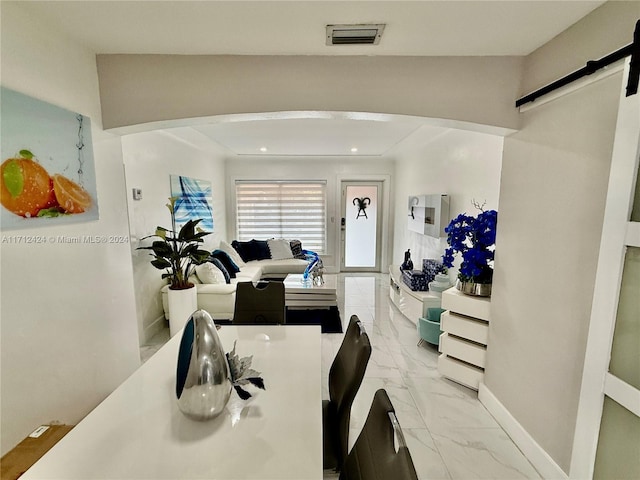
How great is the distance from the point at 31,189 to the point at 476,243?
2.73 meters

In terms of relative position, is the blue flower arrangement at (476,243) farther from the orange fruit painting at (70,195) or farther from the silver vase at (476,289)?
the orange fruit painting at (70,195)

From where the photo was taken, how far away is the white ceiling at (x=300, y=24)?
1341 millimetres

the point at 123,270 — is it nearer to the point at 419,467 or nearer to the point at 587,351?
the point at 419,467

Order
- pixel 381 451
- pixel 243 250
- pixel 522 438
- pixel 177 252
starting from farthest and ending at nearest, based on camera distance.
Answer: pixel 243 250
pixel 177 252
pixel 522 438
pixel 381 451

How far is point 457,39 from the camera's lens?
1.62 m

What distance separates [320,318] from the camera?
3.85m

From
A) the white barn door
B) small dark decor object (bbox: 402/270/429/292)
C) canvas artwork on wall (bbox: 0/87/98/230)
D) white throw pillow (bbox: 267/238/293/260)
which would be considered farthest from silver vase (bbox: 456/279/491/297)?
white throw pillow (bbox: 267/238/293/260)

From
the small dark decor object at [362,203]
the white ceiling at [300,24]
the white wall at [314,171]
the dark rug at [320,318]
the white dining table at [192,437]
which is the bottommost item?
the dark rug at [320,318]

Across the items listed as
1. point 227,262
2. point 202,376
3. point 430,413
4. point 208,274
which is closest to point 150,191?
point 208,274

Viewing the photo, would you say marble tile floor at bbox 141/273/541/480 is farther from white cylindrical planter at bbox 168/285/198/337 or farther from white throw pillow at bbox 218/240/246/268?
white throw pillow at bbox 218/240/246/268

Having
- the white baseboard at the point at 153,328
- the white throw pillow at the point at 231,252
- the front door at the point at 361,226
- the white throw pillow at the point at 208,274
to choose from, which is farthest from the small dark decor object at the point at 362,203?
the white baseboard at the point at 153,328

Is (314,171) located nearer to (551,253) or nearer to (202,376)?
(551,253)

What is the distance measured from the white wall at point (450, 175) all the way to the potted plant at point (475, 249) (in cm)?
51

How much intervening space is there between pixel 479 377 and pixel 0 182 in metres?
3.13
